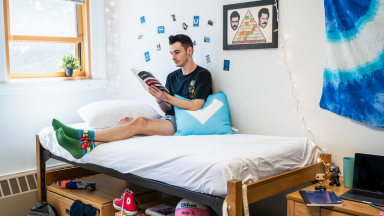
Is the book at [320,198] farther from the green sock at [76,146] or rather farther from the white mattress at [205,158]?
the green sock at [76,146]

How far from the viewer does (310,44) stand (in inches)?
89.7

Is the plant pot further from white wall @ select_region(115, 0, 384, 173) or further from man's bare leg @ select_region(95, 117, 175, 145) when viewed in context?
man's bare leg @ select_region(95, 117, 175, 145)

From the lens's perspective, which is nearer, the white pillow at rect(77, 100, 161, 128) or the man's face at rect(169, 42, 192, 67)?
the white pillow at rect(77, 100, 161, 128)

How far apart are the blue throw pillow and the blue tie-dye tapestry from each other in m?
0.69

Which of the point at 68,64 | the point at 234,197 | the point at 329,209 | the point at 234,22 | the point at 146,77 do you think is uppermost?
the point at 234,22

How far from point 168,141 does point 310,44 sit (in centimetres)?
109

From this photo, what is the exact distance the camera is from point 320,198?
5.69ft

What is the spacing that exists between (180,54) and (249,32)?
567 millimetres

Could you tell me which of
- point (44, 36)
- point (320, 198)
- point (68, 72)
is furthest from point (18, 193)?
point (320, 198)

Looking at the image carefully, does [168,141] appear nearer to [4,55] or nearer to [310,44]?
[310,44]

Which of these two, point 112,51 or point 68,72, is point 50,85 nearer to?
point 68,72

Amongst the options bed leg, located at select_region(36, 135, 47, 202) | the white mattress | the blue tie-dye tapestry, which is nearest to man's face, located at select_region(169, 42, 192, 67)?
the white mattress

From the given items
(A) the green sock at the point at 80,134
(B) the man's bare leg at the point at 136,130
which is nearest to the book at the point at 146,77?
(B) the man's bare leg at the point at 136,130

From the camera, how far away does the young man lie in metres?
2.31
